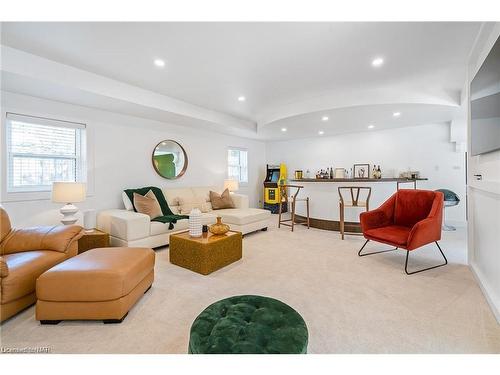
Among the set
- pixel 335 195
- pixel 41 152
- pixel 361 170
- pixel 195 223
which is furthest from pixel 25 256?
pixel 361 170

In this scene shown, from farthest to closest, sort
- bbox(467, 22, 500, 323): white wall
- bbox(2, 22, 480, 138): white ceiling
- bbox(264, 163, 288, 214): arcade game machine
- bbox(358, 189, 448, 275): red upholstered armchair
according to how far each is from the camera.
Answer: bbox(264, 163, 288, 214): arcade game machine < bbox(358, 189, 448, 275): red upholstered armchair < bbox(2, 22, 480, 138): white ceiling < bbox(467, 22, 500, 323): white wall

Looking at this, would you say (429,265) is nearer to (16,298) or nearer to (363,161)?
(363,161)

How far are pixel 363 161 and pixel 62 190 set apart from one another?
627 centimetres

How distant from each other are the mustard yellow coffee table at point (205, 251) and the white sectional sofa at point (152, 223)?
0.68 m

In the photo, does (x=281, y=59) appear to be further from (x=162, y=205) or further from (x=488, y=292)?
(x=488, y=292)

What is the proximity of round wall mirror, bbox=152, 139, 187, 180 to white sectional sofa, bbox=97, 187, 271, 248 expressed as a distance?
1.45ft

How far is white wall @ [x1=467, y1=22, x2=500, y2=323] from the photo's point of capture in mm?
1927

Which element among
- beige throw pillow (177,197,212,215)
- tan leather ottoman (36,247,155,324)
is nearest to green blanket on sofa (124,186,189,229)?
beige throw pillow (177,197,212,215)

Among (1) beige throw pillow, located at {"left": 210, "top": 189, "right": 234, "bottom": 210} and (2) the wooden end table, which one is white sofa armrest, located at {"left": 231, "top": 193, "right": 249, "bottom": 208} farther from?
(2) the wooden end table

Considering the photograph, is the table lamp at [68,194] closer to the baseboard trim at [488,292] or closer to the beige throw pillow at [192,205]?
the beige throw pillow at [192,205]

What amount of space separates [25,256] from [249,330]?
213cm

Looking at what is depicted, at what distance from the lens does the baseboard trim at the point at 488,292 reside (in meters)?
1.78
